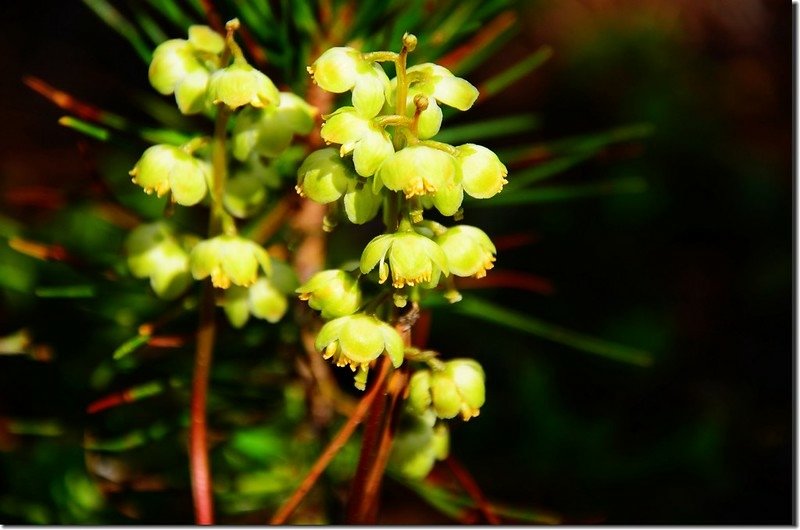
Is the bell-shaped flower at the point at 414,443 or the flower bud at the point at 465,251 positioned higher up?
the flower bud at the point at 465,251

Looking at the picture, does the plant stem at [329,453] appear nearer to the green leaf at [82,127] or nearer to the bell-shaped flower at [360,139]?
the bell-shaped flower at [360,139]

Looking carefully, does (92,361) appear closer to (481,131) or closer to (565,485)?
(481,131)

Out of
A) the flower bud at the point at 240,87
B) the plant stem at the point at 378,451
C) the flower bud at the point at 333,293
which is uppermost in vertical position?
the flower bud at the point at 240,87

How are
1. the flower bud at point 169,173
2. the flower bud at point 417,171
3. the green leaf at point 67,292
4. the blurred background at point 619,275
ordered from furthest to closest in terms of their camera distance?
1. the blurred background at point 619,275
2. the green leaf at point 67,292
3. the flower bud at point 169,173
4. the flower bud at point 417,171

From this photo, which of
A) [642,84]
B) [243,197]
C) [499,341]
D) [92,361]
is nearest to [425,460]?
[243,197]

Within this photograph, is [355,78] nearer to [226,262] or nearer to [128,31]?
[226,262]

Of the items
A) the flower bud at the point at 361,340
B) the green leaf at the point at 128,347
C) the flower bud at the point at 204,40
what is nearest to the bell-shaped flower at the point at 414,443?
the flower bud at the point at 361,340

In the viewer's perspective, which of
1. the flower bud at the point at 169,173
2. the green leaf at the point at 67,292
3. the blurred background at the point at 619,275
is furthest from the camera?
the blurred background at the point at 619,275

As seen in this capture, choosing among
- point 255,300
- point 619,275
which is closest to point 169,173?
point 255,300
